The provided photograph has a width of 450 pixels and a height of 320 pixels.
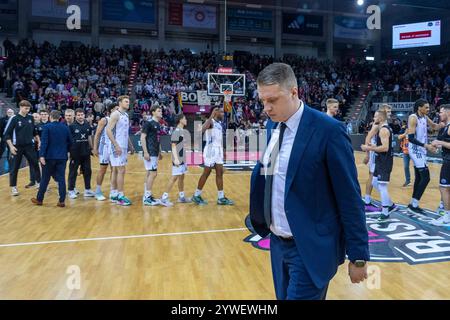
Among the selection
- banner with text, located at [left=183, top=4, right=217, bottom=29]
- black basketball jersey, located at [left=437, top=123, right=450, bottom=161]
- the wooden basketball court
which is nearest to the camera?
the wooden basketball court

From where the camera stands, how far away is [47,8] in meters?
24.5

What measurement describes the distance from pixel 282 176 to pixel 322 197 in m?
0.23

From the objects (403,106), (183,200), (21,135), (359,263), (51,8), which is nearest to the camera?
(359,263)

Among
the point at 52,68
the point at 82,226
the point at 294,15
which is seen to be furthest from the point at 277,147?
the point at 294,15

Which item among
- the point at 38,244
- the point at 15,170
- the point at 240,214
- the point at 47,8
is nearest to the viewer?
the point at 38,244

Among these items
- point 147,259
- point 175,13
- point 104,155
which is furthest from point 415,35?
point 147,259

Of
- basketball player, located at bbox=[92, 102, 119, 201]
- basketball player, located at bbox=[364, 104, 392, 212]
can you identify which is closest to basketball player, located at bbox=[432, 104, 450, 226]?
basketball player, located at bbox=[364, 104, 392, 212]

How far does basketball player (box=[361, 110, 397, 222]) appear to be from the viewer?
608 cm

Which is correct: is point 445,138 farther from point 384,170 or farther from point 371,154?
point 371,154

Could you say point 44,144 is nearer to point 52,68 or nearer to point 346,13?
point 52,68

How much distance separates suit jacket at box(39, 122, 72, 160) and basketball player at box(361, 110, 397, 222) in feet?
16.7

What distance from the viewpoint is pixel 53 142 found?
23.8 feet

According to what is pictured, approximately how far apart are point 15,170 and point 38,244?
3742mm

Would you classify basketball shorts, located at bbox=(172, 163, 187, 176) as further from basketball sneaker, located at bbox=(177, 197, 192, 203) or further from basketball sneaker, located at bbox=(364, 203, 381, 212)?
basketball sneaker, located at bbox=(364, 203, 381, 212)
